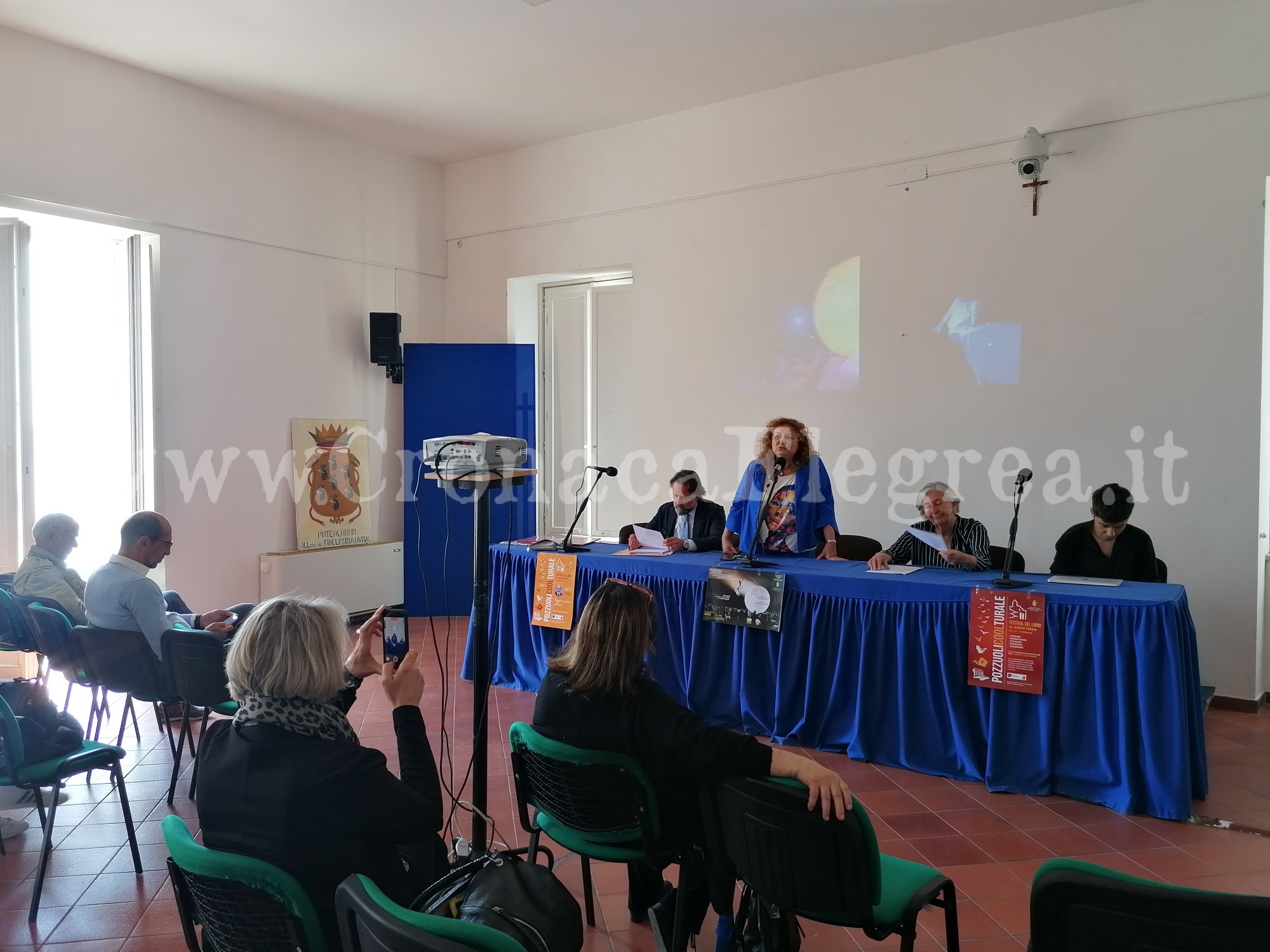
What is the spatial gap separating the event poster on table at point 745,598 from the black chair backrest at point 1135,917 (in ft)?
8.76

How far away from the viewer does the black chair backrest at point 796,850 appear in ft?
5.25

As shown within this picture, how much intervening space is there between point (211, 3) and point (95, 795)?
3.90 meters

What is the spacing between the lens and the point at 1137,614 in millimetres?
3154

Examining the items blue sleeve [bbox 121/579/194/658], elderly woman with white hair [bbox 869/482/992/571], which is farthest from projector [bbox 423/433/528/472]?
elderly woman with white hair [bbox 869/482/992/571]

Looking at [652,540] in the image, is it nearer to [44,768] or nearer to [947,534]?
[947,534]

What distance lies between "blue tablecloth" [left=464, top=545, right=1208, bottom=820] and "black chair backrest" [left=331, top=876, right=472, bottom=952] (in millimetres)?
2742

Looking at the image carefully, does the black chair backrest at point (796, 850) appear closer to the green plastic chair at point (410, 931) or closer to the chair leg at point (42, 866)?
the green plastic chair at point (410, 931)

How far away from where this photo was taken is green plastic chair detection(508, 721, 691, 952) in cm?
196

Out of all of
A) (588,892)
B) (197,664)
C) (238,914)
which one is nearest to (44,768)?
(197,664)

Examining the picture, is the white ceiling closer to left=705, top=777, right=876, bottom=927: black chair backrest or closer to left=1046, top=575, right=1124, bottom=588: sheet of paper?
left=1046, top=575, right=1124, bottom=588: sheet of paper

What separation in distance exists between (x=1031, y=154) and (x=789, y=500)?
7.75 feet

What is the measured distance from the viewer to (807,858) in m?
1.63

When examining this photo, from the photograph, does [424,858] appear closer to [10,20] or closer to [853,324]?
[853,324]

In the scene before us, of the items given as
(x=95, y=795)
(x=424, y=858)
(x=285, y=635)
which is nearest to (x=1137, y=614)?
(x=424, y=858)
